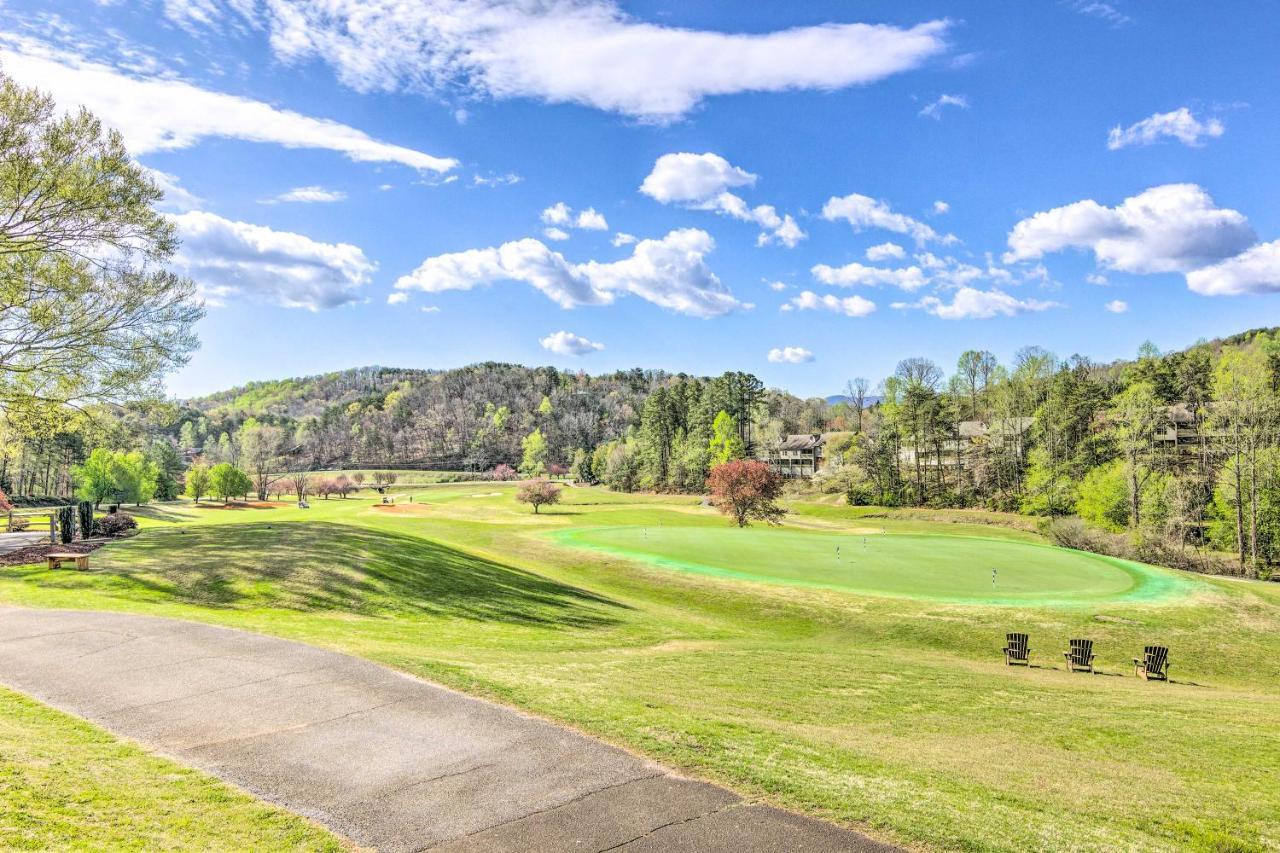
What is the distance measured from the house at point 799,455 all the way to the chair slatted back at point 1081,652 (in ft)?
322

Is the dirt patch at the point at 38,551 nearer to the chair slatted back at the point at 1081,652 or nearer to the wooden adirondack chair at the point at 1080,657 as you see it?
the wooden adirondack chair at the point at 1080,657

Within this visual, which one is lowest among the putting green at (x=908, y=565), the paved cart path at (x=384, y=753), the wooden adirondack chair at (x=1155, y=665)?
the wooden adirondack chair at (x=1155, y=665)

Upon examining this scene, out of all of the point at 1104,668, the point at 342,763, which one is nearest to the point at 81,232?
the point at 342,763

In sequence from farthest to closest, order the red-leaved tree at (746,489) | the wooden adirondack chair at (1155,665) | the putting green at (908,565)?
the red-leaved tree at (746,489)
the putting green at (908,565)
the wooden adirondack chair at (1155,665)

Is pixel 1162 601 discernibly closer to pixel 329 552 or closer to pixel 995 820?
pixel 995 820

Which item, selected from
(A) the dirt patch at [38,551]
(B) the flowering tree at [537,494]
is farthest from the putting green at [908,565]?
(B) the flowering tree at [537,494]

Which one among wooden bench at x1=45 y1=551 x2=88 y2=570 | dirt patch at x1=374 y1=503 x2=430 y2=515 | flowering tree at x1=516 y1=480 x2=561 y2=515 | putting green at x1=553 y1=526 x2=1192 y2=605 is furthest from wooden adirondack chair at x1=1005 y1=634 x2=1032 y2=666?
flowering tree at x1=516 y1=480 x2=561 y2=515

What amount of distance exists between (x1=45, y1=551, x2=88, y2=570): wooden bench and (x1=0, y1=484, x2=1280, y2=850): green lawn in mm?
798

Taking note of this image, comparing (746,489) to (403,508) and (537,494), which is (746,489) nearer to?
(537,494)

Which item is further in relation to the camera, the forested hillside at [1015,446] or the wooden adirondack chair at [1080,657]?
the forested hillside at [1015,446]

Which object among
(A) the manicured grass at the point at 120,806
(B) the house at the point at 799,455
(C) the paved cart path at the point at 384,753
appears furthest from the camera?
(B) the house at the point at 799,455

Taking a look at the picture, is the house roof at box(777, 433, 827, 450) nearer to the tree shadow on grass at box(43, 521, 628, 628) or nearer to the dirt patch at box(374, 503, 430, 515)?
the dirt patch at box(374, 503, 430, 515)

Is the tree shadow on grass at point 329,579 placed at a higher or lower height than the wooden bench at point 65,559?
lower

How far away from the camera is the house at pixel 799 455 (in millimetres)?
119938
